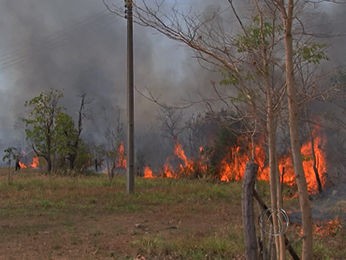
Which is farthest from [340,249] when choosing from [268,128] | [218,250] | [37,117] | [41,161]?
[41,161]

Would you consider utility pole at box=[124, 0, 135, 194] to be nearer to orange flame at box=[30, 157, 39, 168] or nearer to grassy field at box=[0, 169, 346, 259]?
grassy field at box=[0, 169, 346, 259]

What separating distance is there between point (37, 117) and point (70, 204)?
17979 mm

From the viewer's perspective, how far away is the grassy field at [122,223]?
7641 mm

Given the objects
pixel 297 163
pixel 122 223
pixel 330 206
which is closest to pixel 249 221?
pixel 297 163

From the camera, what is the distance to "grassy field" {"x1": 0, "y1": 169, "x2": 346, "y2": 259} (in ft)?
25.1

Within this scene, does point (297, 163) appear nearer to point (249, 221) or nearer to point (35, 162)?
point (249, 221)

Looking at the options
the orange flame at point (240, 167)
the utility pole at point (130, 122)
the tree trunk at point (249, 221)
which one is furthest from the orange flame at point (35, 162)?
the tree trunk at point (249, 221)

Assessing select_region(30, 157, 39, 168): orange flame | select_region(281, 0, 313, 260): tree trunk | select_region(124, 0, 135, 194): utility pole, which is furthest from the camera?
select_region(30, 157, 39, 168): orange flame

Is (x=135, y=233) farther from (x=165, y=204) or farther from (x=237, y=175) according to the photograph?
(x=237, y=175)

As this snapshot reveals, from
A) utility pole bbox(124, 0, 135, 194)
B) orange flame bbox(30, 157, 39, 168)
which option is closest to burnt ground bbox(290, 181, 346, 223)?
utility pole bbox(124, 0, 135, 194)

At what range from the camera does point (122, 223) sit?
37.7 ft

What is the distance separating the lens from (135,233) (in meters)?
10.0

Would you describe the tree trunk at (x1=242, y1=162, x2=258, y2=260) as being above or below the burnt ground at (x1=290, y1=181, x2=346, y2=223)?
above

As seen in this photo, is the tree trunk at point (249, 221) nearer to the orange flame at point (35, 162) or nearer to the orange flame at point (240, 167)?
the orange flame at point (240, 167)
